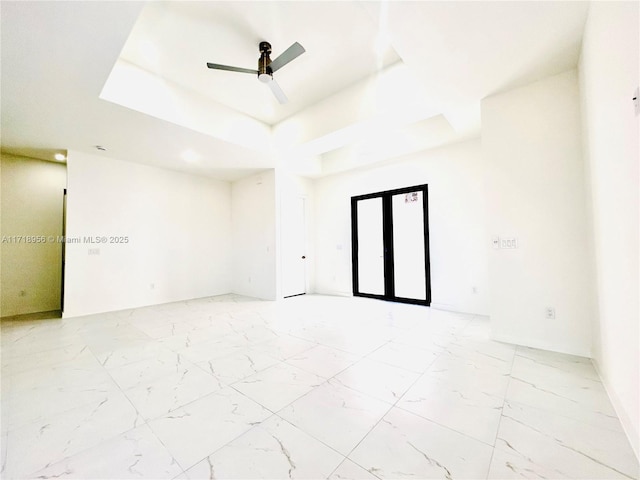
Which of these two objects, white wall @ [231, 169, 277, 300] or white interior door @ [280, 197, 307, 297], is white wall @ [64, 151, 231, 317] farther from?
white interior door @ [280, 197, 307, 297]

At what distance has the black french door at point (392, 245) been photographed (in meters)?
4.75

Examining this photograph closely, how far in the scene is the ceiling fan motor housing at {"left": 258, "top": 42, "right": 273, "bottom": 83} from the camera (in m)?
2.64

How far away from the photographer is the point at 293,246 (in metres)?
5.86

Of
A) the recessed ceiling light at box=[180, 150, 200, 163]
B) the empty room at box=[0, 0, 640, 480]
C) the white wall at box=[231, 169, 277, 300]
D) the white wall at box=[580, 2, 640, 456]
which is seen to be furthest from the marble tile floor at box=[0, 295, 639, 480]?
the recessed ceiling light at box=[180, 150, 200, 163]

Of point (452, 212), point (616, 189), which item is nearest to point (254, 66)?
point (616, 189)

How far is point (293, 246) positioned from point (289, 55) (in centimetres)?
398

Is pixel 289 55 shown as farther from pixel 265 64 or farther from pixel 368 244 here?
pixel 368 244

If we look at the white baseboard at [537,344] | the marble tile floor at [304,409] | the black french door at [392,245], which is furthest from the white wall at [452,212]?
the white baseboard at [537,344]

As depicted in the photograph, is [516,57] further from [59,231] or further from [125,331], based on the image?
[59,231]

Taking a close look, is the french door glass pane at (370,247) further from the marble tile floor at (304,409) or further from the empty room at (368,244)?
the marble tile floor at (304,409)

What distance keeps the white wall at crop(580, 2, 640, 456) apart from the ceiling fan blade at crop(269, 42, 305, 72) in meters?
2.11

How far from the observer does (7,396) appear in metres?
1.89

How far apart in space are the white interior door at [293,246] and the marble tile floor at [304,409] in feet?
8.33

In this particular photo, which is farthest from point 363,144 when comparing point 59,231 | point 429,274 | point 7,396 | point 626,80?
point 59,231
